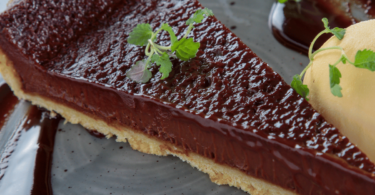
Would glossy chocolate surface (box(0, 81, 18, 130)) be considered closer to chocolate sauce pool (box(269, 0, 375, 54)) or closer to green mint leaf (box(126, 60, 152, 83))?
green mint leaf (box(126, 60, 152, 83))


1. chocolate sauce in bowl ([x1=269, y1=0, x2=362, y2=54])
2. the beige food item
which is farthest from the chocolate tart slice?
chocolate sauce in bowl ([x1=269, y1=0, x2=362, y2=54])

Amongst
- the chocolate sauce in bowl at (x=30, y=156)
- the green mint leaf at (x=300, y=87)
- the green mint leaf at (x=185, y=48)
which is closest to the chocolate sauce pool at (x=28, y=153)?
the chocolate sauce in bowl at (x=30, y=156)

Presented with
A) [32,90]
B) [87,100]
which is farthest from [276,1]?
[32,90]

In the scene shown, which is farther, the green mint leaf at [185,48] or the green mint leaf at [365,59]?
the green mint leaf at [185,48]

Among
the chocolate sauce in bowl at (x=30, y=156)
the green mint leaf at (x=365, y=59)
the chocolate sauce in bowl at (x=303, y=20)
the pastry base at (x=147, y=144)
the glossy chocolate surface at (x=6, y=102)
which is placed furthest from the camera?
the chocolate sauce in bowl at (x=303, y=20)

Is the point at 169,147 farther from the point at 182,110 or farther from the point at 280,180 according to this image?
the point at 280,180

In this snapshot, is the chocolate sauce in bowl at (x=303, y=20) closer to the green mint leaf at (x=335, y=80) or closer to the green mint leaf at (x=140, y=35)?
the green mint leaf at (x=335, y=80)

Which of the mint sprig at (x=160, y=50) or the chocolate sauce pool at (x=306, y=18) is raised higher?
the mint sprig at (x=160, y=50)
